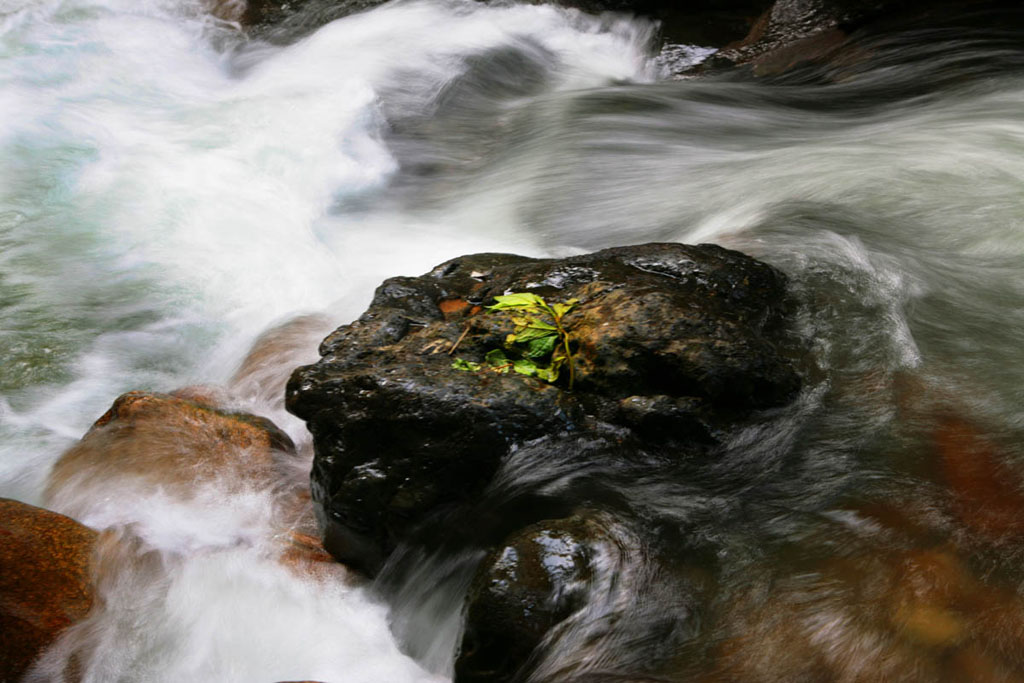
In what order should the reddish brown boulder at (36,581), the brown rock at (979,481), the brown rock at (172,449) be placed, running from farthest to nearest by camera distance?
the brown rock at (172,449), the reddish brown boulder at (36,581), the brown rock at (979,481)

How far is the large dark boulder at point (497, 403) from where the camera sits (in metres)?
3.45

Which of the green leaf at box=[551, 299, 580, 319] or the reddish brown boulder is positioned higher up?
the green leaf at box=[551, 299, 580, 319]

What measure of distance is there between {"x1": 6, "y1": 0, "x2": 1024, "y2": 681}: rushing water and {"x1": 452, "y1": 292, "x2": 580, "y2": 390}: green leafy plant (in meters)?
0.64

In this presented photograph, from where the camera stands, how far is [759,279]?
4.16 meters

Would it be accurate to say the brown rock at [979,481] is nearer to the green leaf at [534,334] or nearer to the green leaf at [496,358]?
the green leaf at [534,334]

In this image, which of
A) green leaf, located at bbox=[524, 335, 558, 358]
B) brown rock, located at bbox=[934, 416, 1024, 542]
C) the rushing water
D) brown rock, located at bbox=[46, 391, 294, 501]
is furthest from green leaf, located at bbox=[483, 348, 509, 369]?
brown rock, located at bbox=[934, 416, 1024, 542]

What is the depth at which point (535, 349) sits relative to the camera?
3.68 m

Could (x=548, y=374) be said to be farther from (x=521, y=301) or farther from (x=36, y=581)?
(x=36, y=581)

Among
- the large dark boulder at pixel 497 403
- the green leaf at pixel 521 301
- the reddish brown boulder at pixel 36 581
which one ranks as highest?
the green leaf at pixel 521 301

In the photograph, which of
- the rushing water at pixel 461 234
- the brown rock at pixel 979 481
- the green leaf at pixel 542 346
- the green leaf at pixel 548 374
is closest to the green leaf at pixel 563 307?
the green leaf at pixel 542 346

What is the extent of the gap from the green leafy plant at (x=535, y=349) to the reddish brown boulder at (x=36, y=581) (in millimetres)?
1753

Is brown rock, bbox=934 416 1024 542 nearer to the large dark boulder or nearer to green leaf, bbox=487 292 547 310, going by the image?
the large dark boulder

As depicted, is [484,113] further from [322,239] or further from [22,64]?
[22,64]

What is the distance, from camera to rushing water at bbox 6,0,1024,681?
3.37 meters
